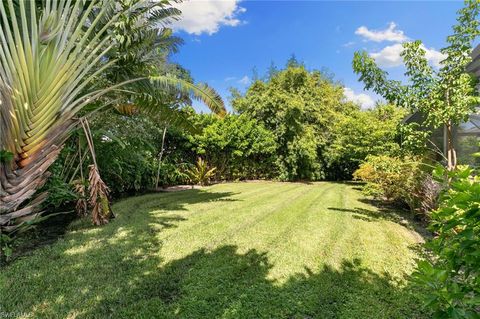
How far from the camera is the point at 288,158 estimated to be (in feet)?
58.0

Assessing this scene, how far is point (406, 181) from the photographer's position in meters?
7.89

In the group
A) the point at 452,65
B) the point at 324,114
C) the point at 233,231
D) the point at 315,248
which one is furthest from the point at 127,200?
the point at 324,114

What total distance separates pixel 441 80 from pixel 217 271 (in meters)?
5.87

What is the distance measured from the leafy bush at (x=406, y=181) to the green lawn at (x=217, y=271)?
1129 millimetres

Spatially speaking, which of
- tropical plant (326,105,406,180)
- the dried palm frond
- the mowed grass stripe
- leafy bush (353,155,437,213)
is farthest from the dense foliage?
the dried palm frond

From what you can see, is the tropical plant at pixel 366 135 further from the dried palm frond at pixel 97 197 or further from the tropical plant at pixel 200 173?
the dried palm frond at pixel 97 197

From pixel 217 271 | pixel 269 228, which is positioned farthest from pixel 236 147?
pixel 217 271

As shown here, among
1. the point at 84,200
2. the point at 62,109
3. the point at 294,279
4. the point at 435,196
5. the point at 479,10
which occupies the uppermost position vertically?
the point at 479,10

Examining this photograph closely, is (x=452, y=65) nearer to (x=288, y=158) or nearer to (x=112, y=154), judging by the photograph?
(x=112, y=154)

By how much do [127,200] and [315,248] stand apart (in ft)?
21.4

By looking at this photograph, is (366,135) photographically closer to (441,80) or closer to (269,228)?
(441,80)

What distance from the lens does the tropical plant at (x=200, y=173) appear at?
563 inches

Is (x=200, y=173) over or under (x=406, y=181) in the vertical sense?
over

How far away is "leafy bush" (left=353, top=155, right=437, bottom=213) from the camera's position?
673cm
